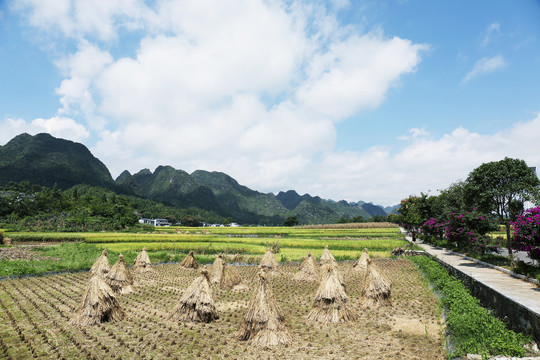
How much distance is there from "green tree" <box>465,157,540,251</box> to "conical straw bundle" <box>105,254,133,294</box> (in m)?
23.3

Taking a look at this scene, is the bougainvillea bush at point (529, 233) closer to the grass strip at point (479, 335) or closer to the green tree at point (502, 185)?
the grass strip at point (479, 335)

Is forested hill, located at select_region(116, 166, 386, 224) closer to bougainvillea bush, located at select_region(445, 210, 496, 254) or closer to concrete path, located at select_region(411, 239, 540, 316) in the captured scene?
bougainvillea bush, located at select_region(445, 210, 496, 254)

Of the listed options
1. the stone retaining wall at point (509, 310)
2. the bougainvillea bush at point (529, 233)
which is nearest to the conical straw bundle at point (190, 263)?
the stone retaining wall at point (509, 310)

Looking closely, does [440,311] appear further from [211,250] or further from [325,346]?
[211,250]

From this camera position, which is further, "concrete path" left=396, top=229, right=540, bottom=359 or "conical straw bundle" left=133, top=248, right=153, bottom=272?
"conical straw bundle" left=133, top=248, right=153, bottom=272

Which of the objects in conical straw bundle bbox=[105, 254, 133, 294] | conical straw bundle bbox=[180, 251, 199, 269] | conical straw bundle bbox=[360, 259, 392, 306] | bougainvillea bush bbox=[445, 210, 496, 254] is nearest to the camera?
conical straw bundle bbox=[360, 259, 392, 306]

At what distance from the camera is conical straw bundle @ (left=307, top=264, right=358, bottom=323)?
34.5 ft

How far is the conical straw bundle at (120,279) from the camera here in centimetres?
1501

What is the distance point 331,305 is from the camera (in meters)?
10.7

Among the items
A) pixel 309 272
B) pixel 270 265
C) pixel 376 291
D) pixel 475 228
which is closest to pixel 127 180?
pixel 270 265

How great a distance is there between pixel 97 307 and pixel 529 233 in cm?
1757

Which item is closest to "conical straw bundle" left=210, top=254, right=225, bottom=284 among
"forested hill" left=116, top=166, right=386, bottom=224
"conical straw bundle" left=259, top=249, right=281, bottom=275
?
"conical straw bundle" left=259, top=249, right=281, bottom=275

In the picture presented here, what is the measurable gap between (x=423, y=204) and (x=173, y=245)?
3216 centimetres

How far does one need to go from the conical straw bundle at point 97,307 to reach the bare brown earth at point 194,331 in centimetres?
33
